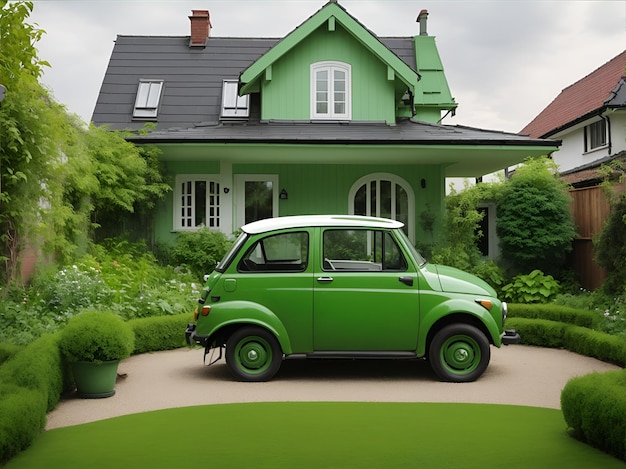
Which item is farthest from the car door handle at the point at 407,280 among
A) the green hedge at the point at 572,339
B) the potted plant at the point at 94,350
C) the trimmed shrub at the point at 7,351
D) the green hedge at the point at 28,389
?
the trimmed shrub at the point at 7,351

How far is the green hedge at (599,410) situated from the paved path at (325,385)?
A: 157 centimetres

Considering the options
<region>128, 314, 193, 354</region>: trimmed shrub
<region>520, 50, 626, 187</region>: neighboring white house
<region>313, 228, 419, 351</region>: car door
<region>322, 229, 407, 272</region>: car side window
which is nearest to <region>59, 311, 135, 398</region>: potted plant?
<region>313, 228, 419, 351</region>: car door

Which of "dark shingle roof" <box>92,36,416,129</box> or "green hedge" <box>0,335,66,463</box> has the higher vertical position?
"dark shingle roof" <box>92,36,416,129</box>

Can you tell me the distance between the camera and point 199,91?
69.9 ft

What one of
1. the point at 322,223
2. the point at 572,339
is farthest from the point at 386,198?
the point at 322,223

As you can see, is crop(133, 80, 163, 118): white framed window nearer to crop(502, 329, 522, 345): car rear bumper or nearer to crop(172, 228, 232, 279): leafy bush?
crop(172, 228, 232, 279): leafy bush

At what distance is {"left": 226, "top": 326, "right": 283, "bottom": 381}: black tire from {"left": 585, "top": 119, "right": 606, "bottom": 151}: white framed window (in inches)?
838

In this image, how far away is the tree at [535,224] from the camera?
16.1 m

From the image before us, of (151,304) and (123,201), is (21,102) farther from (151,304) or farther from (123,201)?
(123,201)

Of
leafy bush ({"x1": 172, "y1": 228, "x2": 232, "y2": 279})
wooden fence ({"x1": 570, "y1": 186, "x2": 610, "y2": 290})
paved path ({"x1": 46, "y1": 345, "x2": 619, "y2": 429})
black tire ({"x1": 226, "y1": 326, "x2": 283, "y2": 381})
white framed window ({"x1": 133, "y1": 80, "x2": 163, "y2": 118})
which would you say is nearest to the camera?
paved path ({"x1": 46, "y1": 345, "x2": 619, "y2": 429})

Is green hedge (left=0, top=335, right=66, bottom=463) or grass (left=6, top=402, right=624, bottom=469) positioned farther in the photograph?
green hedge (left=0, top=335, right=66, bottom=463)

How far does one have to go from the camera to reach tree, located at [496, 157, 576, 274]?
16.1 meters

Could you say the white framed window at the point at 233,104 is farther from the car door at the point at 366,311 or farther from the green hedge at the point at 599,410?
the green hedge at the point at 599,410

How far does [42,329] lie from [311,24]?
11.0 metres
